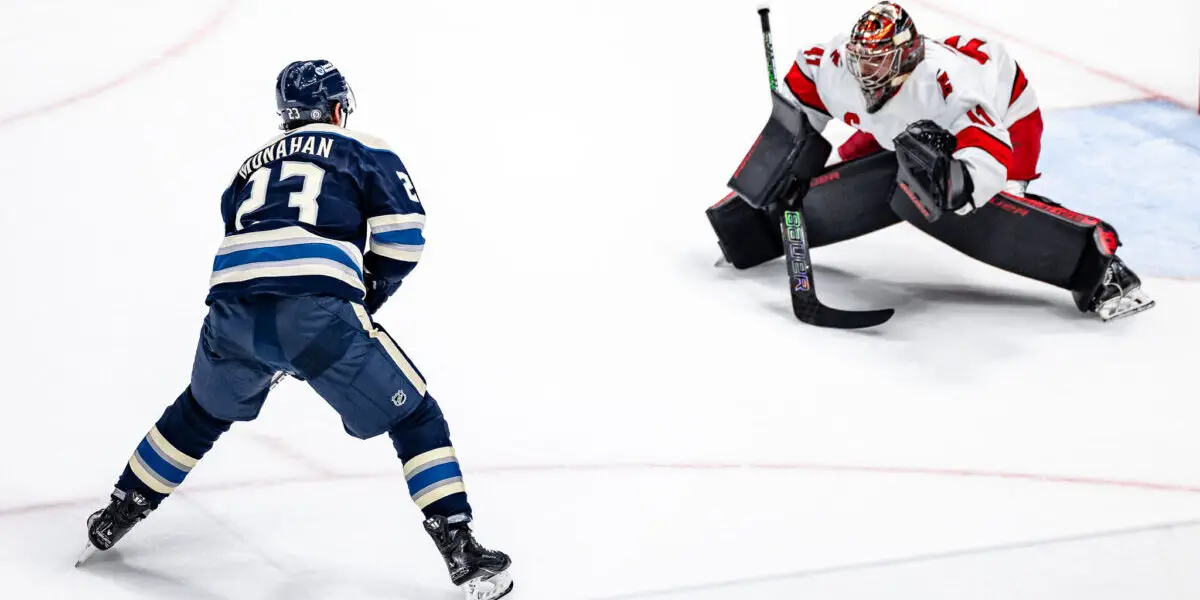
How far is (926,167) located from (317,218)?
1582mm

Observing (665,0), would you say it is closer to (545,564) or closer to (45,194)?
(45,194)

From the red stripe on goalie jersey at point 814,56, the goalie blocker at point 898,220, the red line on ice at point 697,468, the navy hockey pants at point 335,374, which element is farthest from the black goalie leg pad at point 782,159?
the navy hockey pants at point 335,374

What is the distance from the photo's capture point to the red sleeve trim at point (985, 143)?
134 inches

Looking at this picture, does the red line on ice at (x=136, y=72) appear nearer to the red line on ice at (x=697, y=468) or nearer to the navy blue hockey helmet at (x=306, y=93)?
the red line on ice at (x=697, y=468)

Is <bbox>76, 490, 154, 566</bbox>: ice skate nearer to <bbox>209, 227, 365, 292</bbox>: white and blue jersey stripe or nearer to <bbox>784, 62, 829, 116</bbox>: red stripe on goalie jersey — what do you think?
<bbox>209, 227, 365, 292</bbox>: white and blue jersey stripe

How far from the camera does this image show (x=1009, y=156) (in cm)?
343

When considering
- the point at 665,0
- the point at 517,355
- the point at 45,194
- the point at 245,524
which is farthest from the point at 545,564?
the point at 665,0

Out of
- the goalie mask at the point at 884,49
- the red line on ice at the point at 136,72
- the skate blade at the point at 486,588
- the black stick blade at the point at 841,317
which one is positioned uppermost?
the goalie mask at the point at 884,49

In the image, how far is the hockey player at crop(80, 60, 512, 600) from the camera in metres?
2.44

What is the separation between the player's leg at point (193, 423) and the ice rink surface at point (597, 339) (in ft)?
0.39

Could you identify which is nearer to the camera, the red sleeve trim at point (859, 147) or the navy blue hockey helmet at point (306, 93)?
the navy blue hockey helmet at point (306, 93)

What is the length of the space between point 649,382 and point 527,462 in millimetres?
474

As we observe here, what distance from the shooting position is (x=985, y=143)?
340cm

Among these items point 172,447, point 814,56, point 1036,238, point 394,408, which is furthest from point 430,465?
point 1036,238
